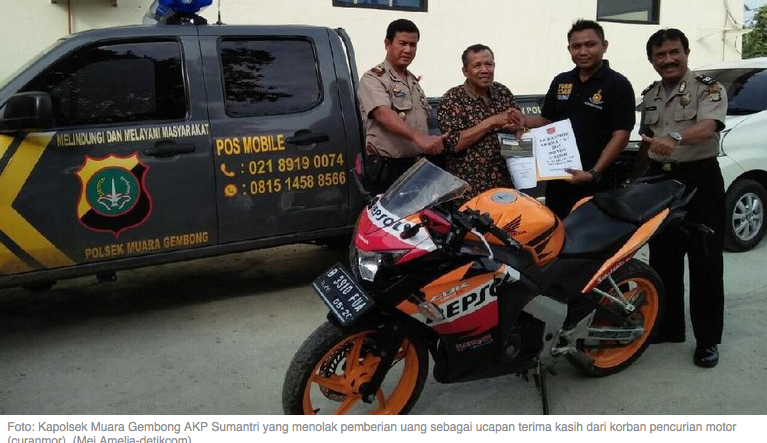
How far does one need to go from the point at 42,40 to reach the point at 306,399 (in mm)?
5310

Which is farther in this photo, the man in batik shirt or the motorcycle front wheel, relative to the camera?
the man in batik shirt

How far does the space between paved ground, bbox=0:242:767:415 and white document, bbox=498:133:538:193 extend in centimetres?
104

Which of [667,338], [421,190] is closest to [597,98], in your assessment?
[667,338]

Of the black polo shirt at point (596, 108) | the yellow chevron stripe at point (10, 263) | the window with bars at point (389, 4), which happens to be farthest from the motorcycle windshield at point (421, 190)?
the window with bars at point (389, 4)

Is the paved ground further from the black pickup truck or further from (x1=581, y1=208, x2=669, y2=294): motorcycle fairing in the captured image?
(x1=581, y1=208, x2=669, y2=294): motorcycle fairing

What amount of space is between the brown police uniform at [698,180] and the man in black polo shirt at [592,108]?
7.2 inches

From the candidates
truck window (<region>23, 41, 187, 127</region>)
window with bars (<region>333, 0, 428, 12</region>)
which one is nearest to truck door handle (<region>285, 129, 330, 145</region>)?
truck window (<region>23, 41, 187, 127</region>)

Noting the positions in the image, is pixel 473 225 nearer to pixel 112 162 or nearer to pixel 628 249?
pixel 628 249

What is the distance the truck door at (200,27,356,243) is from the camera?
4.12 metres

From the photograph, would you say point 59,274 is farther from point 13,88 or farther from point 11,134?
point 13,88

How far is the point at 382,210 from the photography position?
2.67 metres

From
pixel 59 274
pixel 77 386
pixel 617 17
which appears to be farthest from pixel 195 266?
pixel 617 17

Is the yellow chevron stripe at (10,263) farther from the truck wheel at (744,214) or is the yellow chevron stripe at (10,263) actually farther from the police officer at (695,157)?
the truck wheel at (744,214)

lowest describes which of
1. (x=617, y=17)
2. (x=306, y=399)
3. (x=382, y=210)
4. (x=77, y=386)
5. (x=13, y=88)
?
(x=77, y=386)
